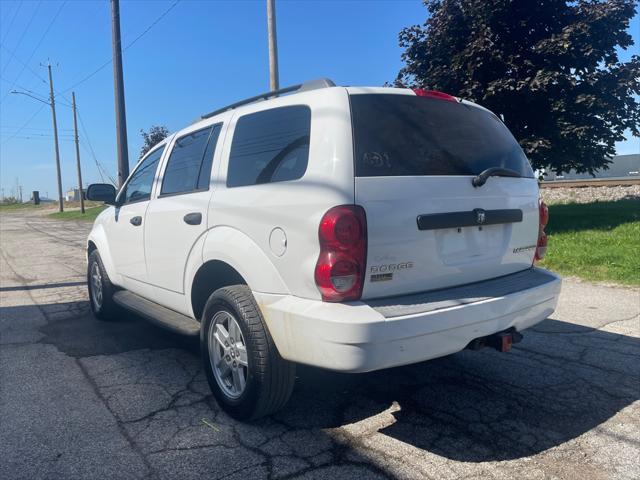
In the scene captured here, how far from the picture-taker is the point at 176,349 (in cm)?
479

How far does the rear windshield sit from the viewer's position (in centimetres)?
285

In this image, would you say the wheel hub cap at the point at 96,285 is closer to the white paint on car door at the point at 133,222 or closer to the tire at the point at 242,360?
the white paint on car door at the point at 133,222

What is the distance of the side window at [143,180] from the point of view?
468 centimetres

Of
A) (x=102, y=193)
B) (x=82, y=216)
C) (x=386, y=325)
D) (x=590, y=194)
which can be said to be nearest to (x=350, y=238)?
(x=386, y=325)

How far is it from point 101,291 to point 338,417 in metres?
3.41

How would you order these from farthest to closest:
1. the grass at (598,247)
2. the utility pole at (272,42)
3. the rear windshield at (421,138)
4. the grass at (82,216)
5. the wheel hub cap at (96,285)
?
1. the grass at (82,216)
2. the utility pole at (272,42)
3. the grass at (598,247)
4. the wheel hub cap at (96,285)
5. the rear windshield at (421,138)

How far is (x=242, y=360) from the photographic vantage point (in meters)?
3.21

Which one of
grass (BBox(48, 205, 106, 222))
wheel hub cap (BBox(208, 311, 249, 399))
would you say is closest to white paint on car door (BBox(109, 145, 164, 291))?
wheel hub cap (BBox(208, 311, 249, 399))

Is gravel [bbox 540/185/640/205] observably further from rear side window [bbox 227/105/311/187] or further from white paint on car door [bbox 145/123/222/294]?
rear side window [bbox 227/105/311/187]

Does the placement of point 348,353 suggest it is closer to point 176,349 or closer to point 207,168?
point 207,168

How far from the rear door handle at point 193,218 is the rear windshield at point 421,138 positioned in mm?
1331

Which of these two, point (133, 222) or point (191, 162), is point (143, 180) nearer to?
point (133, 222)

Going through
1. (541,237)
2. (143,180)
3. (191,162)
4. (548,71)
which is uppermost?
(548,71)

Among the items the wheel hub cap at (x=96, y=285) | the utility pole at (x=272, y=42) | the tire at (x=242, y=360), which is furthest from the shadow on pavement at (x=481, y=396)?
the utility pole at (x=272, y=42)
